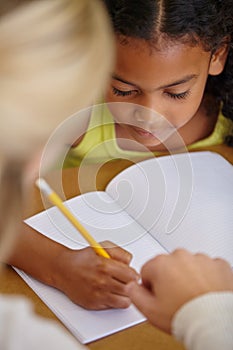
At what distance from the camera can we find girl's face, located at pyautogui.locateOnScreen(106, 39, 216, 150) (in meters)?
1.02

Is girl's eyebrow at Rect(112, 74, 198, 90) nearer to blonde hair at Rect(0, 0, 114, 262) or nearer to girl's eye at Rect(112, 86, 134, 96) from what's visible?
girl's eye at Rect(112, 86, 134, 96)

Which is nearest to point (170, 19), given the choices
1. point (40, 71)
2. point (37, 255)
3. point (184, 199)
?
point (184, 199)

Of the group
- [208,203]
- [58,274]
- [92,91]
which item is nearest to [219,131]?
[208,203]

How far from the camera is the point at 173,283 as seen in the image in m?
0.74

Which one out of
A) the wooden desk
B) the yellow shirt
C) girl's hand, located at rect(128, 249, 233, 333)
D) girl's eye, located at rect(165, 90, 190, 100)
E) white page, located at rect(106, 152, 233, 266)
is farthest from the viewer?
the yellow shirt

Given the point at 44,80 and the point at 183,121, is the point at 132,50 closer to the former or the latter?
the point at 183,121

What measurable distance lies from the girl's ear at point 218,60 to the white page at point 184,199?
0.13m

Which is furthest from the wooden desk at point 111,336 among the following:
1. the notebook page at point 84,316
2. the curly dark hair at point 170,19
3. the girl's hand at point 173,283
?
the curly dark hair at point 170,19

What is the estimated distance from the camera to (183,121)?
1.19 m

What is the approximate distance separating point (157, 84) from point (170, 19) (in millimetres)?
94

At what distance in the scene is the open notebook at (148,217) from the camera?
0.90 m

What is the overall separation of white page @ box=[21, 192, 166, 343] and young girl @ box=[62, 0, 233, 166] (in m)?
0.16

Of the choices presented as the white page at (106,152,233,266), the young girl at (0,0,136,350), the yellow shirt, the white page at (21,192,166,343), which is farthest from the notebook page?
the yellow shirt

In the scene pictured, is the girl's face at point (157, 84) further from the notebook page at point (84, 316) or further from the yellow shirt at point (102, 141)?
the notebook page at point (84, 316)
